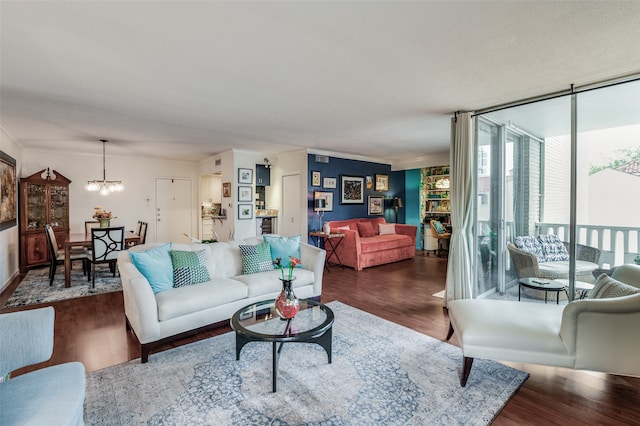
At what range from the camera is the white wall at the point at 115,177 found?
6.56 meters

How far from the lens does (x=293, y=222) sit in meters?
7.12

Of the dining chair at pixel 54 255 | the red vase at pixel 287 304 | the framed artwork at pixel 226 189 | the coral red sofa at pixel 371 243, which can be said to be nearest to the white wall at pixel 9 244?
the dining chair at pixel 54 255

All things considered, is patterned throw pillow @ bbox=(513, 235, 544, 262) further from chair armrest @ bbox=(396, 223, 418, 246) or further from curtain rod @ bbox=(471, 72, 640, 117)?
chair armrest @ bbox=(396, 223, 418, 246)

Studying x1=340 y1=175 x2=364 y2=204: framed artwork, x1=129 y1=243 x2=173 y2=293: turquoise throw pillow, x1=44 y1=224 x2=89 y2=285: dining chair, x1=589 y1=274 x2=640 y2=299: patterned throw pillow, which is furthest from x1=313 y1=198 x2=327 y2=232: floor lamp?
x1=589 y1=274 x2=640 y2=299: patterned throw pillow

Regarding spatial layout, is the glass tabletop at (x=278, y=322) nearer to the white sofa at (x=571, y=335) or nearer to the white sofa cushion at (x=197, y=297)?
the white sofa cushion at (x=197, y=297)

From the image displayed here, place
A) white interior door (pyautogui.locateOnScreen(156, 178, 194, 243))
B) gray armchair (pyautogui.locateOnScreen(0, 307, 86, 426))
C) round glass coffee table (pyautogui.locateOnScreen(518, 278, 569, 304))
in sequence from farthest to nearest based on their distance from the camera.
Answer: white interior door (pyautogui.locateOnScreen(156, 178, 194, 243)), round glass coffee table (pyautogui.locateOnScreen(518, 278, 569, 304)), gray armchair (pyautogui.locateOnScreen(0, 307, 86, 426))

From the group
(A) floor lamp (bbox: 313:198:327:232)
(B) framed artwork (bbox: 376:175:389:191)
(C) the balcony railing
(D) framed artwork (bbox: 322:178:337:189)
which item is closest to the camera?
(C) the balcony railing

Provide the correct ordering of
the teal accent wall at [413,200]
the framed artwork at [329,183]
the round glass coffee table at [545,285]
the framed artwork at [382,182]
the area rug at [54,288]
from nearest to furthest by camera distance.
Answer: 1. the round glass coffee table at [545,285]
2. the area rug at [54,288]
3. the framed artwork at [329,183]
4. the framed artwork at [382,182]
5. the teal accent wall at [413,200]

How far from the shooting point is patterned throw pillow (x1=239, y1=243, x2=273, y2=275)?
11.6 ft

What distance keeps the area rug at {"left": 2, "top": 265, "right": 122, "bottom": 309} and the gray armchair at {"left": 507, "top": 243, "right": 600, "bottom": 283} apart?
5.71 m

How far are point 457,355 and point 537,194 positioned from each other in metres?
2.45

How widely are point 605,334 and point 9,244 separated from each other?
24.8 feet

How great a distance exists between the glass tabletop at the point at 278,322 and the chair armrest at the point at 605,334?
1.64 m

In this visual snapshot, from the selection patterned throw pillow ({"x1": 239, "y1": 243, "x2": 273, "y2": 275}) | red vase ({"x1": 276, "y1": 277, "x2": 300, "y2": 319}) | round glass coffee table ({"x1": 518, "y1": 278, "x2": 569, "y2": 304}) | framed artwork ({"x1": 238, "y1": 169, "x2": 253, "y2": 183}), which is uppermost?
framed artwork ({"x1": 238, "y1": 169, "x2": 253, "y2": 183})
